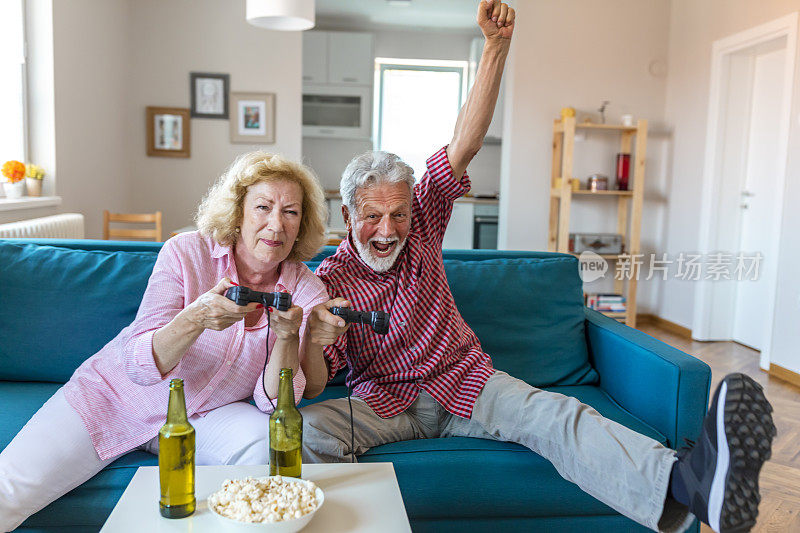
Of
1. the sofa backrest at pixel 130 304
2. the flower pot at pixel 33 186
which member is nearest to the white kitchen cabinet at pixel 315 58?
the flower pot at pixel 33 186

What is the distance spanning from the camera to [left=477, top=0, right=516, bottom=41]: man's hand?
197 cm

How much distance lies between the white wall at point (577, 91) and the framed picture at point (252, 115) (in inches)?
76.8

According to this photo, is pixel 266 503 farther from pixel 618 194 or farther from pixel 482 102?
pixel 618 194

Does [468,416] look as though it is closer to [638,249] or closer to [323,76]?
[638,249]

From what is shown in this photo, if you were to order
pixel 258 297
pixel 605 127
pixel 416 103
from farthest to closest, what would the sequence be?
pixel 416 103 → pixel 605 127 → pixel 258 297

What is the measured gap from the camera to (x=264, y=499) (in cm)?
113

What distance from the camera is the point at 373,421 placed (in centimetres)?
175

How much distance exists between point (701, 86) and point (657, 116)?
1.81 ft

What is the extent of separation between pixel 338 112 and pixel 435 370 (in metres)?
5.67

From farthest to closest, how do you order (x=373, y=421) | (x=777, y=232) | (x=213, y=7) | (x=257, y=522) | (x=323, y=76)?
1. (x=323, y=76)
2. (x=213, y=7)
3. (x=777, y=232)
4. (x=373, y=421)
5. (x=257, y=522)

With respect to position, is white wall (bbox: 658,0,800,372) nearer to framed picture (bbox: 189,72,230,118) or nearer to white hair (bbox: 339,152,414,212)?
white hair (bbox: 339,152,414,212)

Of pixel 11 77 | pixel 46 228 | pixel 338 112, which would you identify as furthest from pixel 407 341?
pixel 338 112

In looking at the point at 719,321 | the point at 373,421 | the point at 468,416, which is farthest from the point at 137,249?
the point at 719,321

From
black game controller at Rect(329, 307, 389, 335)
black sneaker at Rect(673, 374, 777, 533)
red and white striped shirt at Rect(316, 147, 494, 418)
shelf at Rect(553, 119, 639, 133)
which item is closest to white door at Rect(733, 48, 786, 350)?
shelf at Rect(553, 119, 639, 133)
